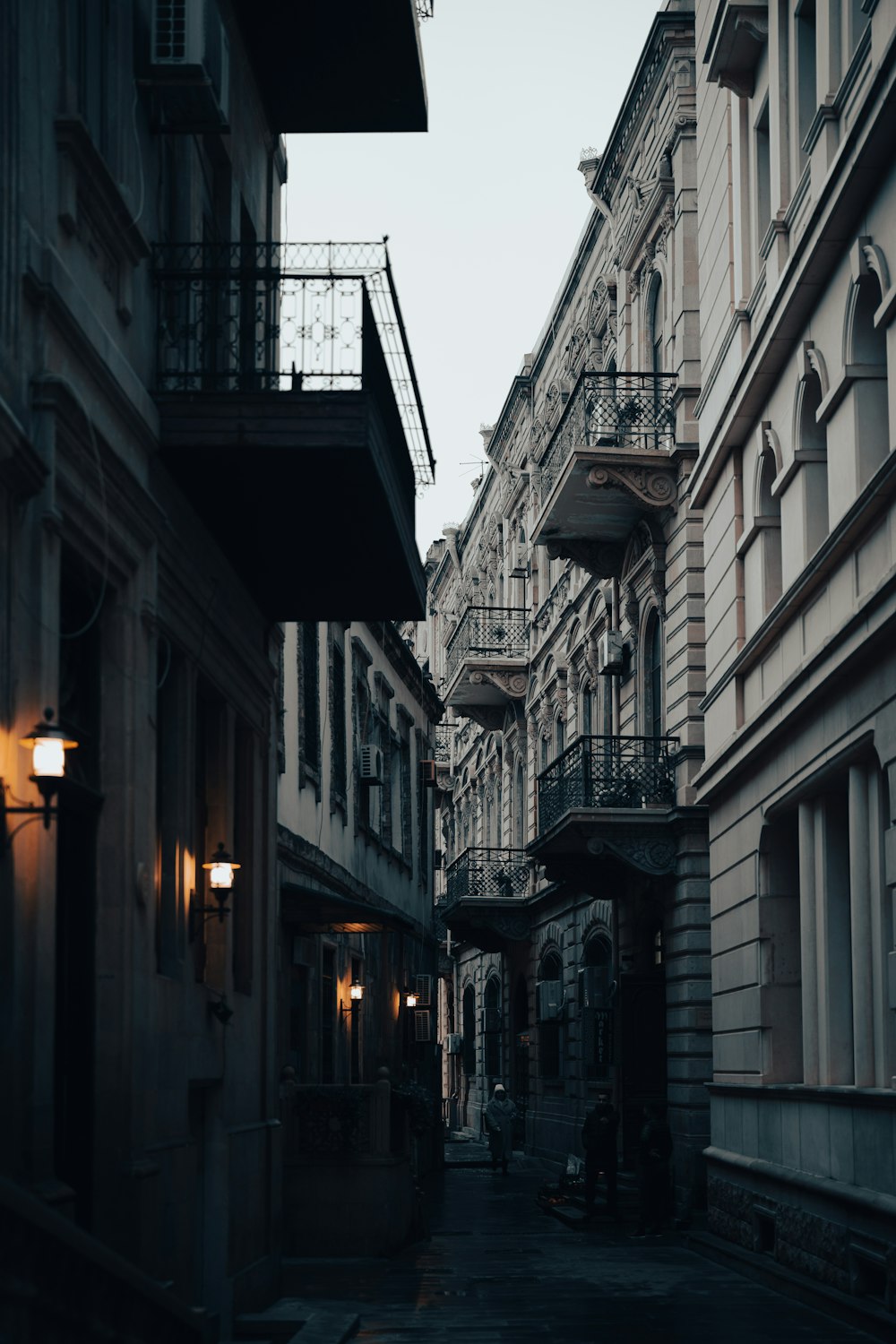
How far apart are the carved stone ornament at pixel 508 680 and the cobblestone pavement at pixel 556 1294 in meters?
17.7

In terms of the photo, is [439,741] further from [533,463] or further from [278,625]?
[278,625]

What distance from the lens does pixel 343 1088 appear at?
19328 mm

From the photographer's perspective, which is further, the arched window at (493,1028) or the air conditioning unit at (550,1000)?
the arched window at (493,1028)

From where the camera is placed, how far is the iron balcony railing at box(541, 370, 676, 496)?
2606 cm

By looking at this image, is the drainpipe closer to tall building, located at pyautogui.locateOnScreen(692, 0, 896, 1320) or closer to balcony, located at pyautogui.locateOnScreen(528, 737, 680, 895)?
balcony, located at pyautogui.locateOnScreen(528, 737, 680, 895)

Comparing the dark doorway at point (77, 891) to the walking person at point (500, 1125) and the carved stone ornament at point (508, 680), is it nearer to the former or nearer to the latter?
the walking person at point (500, 1125)

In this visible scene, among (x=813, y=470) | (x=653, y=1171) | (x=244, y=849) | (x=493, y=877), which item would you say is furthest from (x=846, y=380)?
(x=493, y=877)

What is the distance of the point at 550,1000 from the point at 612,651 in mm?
9119

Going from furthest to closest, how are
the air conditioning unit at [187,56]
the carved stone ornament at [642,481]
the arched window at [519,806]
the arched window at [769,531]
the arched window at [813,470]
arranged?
the arched window at [519,806]
the carved stone ornament at [642,481]
the arched window at [769,531]
the arched window at [813,470]
the air conditioning unit at [187,56]

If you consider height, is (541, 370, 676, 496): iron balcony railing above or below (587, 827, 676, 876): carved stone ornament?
above

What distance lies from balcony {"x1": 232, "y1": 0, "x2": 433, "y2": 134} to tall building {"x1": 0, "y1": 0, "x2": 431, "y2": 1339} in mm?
32

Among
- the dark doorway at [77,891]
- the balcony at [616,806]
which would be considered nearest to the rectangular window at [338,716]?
the balcony at [616,806]

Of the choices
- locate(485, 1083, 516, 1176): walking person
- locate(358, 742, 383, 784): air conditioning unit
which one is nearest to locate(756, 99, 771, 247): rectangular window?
locate(358, 742, 383, 784): air conditioning unit

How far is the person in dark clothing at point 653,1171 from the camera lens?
22.8 meters
